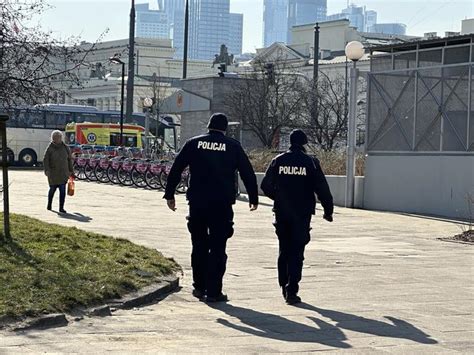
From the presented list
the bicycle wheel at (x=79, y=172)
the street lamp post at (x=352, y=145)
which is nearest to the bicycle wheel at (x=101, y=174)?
the bicycle wheel at (x=79, y=172)

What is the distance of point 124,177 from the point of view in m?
34.3

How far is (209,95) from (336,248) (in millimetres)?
26466

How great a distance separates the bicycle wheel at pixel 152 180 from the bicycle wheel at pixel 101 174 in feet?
11.7

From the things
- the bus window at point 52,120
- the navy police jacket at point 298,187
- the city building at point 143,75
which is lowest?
the navy police jacket at point 298,187

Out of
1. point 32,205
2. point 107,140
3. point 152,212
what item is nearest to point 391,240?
point 152,212

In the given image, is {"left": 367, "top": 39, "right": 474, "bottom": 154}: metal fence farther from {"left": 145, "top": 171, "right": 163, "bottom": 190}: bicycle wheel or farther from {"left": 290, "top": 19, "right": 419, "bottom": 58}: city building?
{"left": 290, "top": 19, "right": 419, "bottom": 58}: city building

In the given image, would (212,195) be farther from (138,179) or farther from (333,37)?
(333,37)

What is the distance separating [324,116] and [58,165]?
21.4 meters

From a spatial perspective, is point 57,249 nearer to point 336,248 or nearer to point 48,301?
point 48,301

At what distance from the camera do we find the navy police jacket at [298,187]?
10.2 metres

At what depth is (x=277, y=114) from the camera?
4062cm

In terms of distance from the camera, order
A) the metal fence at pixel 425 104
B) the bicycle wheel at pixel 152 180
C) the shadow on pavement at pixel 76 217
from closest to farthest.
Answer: the shadow on pavement at pixel 76 217, the metal fence at pixel 425 104, the bicycle wheel at pixel 152 180

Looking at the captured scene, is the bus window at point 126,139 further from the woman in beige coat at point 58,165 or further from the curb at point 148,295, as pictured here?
the curb at point 148,295

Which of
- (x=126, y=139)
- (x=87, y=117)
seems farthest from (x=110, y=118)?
(x=126, y=139)
